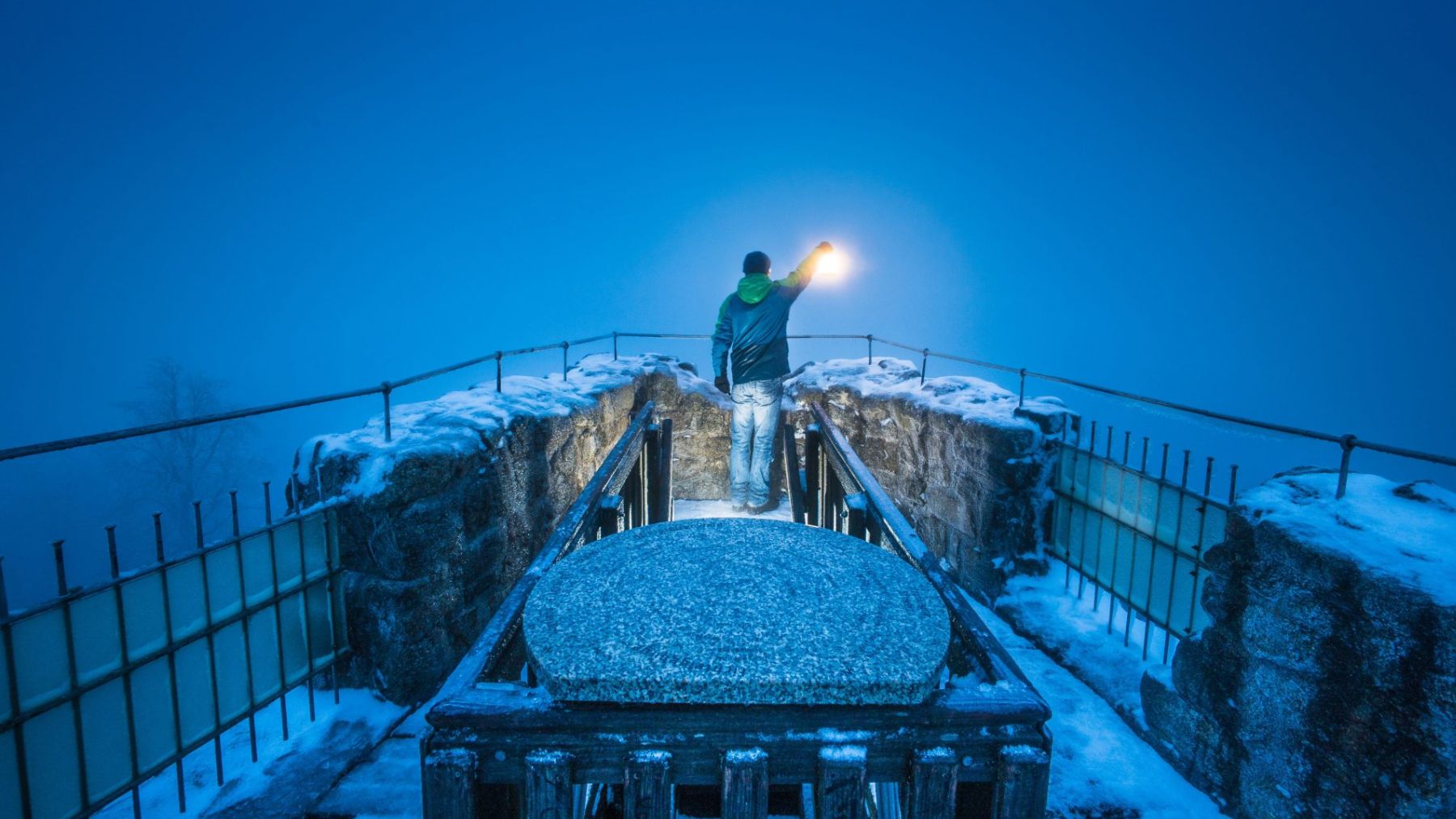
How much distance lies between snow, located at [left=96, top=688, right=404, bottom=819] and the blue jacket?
3292 millimetres

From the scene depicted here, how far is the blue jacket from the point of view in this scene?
210 inches

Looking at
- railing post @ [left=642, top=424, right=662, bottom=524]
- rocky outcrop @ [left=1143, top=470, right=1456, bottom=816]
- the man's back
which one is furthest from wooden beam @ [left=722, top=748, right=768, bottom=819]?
the man's back

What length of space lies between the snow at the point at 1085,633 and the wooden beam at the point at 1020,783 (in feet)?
7.62

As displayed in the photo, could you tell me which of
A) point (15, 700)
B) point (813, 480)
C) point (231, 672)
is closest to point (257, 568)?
point (231, 672)

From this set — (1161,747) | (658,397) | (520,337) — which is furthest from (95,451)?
(520,337)

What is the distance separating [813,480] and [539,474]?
213 centimetres

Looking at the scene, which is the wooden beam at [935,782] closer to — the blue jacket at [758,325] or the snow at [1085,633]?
the snow at [1085,633]

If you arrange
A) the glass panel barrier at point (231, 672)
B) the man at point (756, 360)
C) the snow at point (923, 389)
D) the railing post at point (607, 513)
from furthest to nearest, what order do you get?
1. the man at point (756, 360)
2. the snow at point (923, 389)
3. the railing post at point (607, 513)
4. the glass panel barrier at point (231, 672)

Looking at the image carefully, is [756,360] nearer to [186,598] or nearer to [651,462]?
[651,462]

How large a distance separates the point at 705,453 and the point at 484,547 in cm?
373

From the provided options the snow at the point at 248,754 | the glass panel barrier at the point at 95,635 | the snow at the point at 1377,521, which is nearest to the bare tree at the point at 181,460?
the snow at the point at 248,754

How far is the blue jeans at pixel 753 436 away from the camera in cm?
567

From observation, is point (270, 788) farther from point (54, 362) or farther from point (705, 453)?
point (54, 362)

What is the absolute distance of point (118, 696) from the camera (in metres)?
2.42
